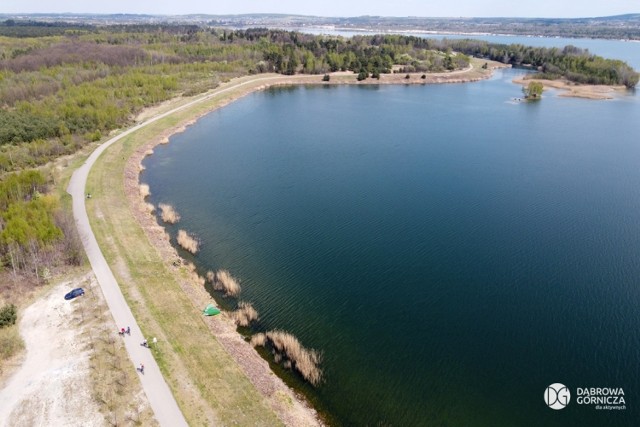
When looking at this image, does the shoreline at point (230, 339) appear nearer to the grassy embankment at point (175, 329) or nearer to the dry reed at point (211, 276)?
the grassy embankment at point (175, 329)

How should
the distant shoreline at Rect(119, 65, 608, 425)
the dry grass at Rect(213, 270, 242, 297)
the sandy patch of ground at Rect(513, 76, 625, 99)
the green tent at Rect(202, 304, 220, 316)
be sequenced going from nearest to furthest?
the distant shoreline at Rect(119, 65, 608, 425) < the green tent at Rect(202, 304, 220, 316) < the dry grass at Rect(213, 270, 242, 297) < the sandy patch of ground at Rect(513, 76, 625, 99)

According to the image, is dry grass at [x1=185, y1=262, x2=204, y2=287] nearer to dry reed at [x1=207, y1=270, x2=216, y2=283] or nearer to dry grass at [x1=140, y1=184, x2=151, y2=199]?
dry reed at [x1=207, y1=270, x2=216, y2=283]

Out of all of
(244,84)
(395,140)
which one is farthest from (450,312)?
(244,84)

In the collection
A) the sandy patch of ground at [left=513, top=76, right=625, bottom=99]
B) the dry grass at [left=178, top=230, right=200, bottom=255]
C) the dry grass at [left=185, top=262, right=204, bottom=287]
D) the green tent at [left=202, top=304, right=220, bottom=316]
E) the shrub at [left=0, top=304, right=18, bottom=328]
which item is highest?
the sandy patch of ground at [left=513, top=76, right=625, bottom=99]

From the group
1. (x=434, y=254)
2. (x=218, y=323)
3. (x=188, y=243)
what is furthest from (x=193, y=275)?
(x=434, y=254)

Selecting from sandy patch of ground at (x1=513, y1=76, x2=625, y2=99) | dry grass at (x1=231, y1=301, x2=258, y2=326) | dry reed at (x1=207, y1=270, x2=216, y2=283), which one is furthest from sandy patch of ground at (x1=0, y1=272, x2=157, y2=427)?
sandy patch of ground at (x1=513, y1=76, x2=625, y2=99)

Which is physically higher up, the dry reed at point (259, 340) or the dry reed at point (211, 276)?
the dry reed at point (211, 276)

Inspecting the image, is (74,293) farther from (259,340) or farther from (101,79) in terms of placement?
(101,79)

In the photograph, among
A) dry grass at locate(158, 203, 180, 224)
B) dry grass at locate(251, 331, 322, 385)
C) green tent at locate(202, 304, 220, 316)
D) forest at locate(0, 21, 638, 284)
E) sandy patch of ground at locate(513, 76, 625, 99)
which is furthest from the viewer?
sandy patch of ground at locate(513, 76, 625, 99)

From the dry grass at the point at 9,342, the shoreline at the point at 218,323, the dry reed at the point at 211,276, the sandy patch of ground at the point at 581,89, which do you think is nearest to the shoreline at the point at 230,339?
the shoreline at the point at 218,323
